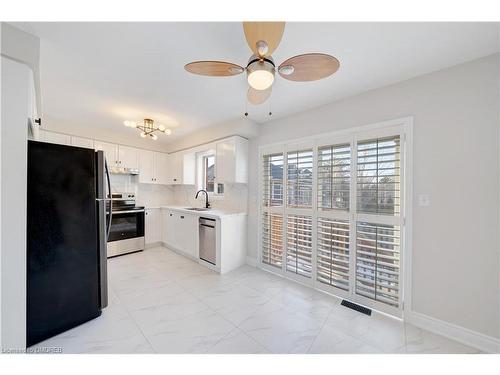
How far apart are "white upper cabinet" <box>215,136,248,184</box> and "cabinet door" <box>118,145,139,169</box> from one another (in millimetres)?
1943

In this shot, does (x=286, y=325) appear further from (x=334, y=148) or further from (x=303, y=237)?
(x=334, y=148)

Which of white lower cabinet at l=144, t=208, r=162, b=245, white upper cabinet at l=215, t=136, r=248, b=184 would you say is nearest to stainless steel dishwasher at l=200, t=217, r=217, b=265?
white upper cabinet at l=215, t=136, r=248, b=184

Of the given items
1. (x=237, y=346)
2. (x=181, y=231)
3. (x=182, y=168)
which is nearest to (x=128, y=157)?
(x=182, y=168)


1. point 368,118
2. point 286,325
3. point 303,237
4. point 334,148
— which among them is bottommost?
point 286,325

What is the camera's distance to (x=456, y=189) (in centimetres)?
168

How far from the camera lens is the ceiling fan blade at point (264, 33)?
105 centimetres

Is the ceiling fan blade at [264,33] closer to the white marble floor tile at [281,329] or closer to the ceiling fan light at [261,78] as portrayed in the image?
the ceiling fan light at [261,78]

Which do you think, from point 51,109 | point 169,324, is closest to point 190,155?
point 51,109

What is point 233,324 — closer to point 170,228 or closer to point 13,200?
point 13,200

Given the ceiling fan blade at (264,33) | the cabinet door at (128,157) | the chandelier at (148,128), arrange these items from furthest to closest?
the cabinet door at (128,157)
the chandelier at (148,128)
the ceiling fan blade at (264,33)

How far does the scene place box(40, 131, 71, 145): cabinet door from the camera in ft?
10.4

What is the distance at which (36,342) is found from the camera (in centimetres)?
156

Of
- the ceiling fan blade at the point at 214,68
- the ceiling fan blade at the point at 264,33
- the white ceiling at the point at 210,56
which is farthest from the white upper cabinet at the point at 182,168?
the ceiling fan blade at the point at 264,33

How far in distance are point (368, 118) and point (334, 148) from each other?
0.46 meters
